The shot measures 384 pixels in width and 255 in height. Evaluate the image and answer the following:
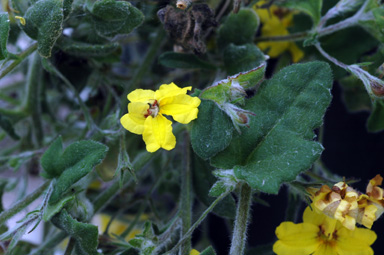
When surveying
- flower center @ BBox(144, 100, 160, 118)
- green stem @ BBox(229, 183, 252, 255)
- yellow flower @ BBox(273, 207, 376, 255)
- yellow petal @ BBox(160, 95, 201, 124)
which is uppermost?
yellow petal @ BBox(160, 95, 201, 124)

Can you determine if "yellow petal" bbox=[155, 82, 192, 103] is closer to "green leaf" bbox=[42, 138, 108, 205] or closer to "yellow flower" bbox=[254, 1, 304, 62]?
"green leaf" bbox=[42, 138, 108, 205]

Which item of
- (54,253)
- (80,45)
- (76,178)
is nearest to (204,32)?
(80,45)

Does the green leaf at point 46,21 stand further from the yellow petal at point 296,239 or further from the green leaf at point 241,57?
the yellow petal at point 296,239

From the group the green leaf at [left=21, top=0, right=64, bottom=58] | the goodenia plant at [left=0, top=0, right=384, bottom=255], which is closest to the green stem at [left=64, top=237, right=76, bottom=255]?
the goodenia plant at [left=0, top=0, right=384, bottom=255]

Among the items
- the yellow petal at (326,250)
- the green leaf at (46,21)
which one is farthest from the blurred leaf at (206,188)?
the green leaf at (46,21)

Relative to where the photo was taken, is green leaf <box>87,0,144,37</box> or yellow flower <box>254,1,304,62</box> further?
yellow flower <box>254,1,304,62</box>

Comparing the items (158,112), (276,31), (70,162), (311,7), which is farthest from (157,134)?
(276,31)
